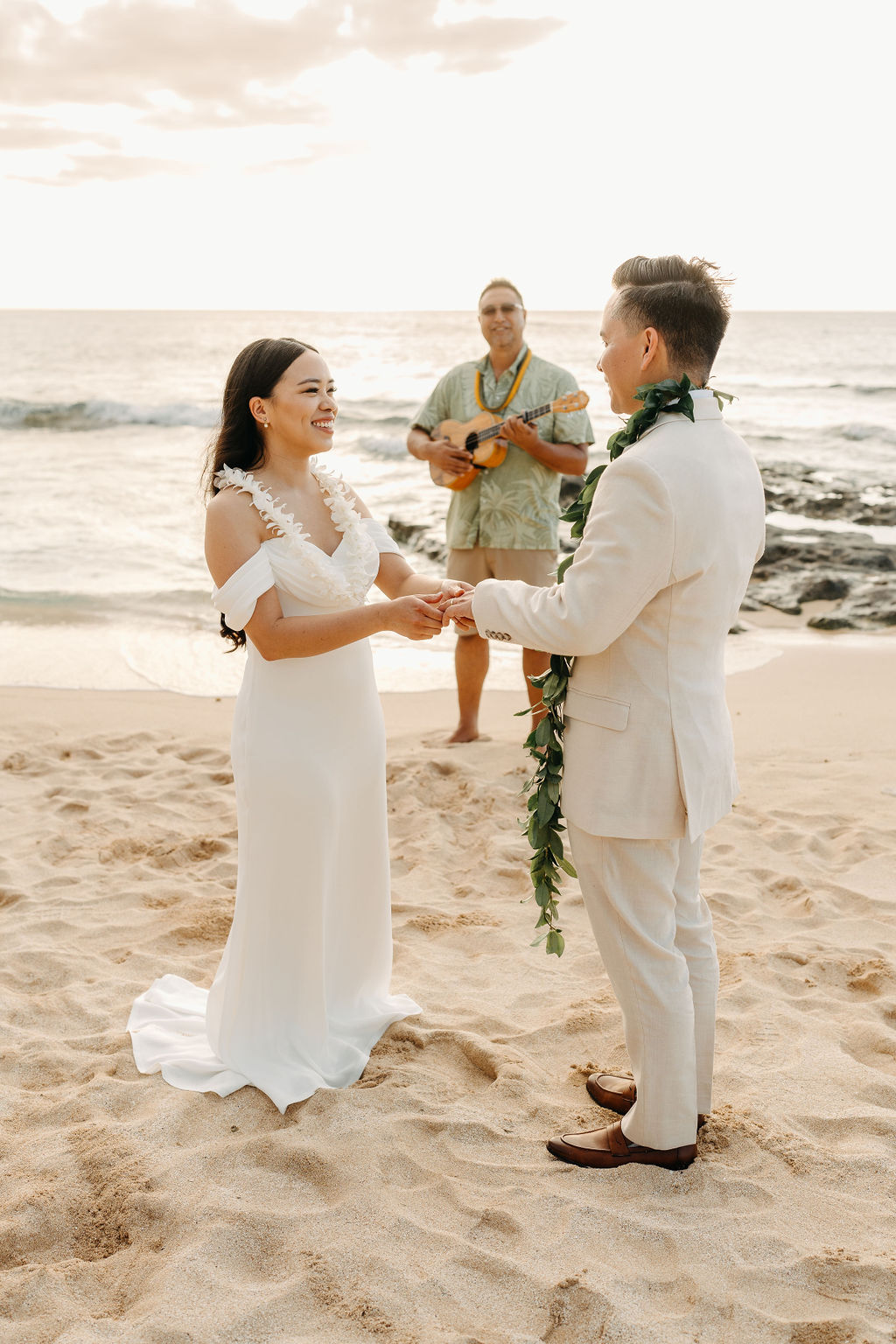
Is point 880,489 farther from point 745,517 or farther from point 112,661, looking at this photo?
point 745,517

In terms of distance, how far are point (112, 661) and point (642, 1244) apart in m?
6.89

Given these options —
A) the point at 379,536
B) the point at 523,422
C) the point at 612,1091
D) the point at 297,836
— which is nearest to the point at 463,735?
the point at 523,422

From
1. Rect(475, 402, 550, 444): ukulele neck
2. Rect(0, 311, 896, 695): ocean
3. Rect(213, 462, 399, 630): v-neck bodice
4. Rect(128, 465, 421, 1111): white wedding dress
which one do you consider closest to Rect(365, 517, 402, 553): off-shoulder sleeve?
Rect(128, 465, 421, 1111): white wedding dress

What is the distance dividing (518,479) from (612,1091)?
375cm

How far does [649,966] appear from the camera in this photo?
8.89ft

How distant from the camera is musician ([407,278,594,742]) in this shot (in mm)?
5984

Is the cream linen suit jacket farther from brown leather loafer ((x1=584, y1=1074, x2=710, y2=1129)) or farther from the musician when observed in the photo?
the musician

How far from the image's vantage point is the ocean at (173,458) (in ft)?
29.1

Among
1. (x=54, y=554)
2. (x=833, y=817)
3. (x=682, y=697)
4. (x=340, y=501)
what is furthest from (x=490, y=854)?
(x=54, y=554)

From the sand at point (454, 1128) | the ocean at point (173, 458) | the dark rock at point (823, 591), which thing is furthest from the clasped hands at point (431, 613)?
the dark rock at point (823, 591)

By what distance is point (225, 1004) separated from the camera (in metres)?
3.32

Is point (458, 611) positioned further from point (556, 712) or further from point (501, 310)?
point (501, 310)

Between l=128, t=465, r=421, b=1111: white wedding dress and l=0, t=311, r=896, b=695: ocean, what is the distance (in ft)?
14.9

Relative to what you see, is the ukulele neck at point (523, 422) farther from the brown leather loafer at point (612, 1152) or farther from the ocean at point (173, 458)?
the brown leather loafer at point (612, 1152)
